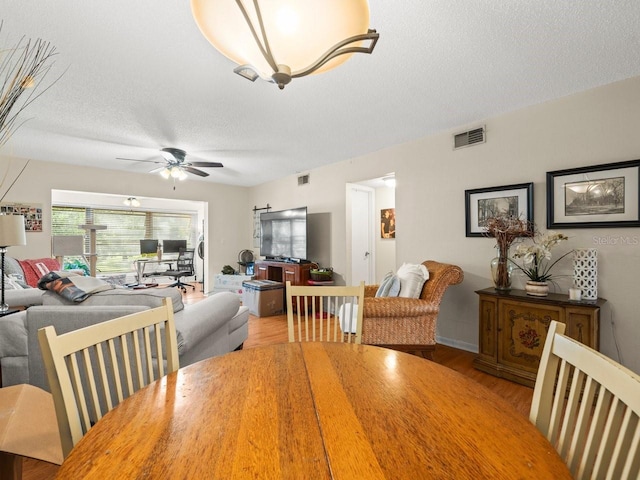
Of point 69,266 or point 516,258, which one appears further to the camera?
point 69,266

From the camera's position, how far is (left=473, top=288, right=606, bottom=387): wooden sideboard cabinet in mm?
2236

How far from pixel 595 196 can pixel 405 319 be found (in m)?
1.83

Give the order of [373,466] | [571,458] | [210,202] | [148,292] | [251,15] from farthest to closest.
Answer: [210,202], [148,292], [251,15], [571,458], [373,466]

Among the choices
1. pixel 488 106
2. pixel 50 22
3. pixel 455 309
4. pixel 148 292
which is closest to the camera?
pixel 50 22

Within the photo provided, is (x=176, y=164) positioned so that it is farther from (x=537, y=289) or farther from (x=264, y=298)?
(x=537, y=289)

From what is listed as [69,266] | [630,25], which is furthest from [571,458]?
[69,266]

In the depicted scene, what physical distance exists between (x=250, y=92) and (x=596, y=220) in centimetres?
300

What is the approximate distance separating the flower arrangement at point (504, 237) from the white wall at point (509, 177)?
0.18 m

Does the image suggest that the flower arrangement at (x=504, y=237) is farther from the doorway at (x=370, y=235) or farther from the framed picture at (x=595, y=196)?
the doorway at (x=370, y=235)

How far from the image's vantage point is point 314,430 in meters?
0.75

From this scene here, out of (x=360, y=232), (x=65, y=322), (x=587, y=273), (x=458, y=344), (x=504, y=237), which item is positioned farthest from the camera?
(x=360, y=232)

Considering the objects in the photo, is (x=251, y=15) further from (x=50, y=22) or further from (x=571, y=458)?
(x=50, y=22)

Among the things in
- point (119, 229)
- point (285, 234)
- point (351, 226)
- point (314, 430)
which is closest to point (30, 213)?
point (119, 229)

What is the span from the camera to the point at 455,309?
3375 mm
